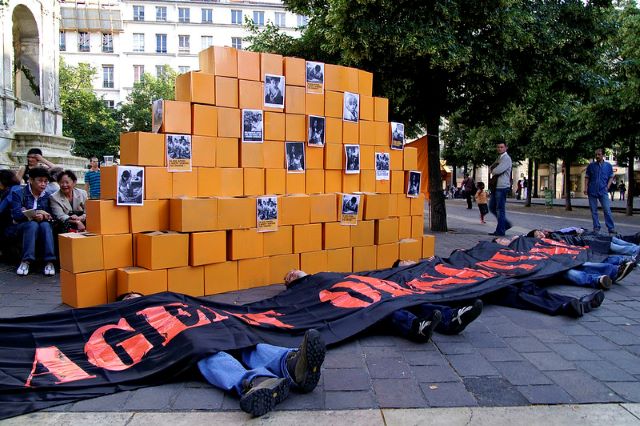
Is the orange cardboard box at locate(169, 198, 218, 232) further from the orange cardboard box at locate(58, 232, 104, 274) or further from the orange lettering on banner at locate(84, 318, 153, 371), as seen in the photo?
the orange lettering on banner at locate(84, 318, 153, 371)

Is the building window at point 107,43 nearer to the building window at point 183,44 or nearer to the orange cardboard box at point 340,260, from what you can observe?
the building window at point 183,44

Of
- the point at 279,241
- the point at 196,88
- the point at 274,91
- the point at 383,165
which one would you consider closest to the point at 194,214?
the point at 279,241

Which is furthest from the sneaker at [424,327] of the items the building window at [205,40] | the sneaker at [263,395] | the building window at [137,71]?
the building window at [205,40]

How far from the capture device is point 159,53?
62.2 metres

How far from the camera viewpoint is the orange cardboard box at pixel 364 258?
6.85 metres

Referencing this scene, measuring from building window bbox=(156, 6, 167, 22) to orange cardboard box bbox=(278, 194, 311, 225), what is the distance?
2555 inches

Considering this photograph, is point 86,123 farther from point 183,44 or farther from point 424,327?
point 424,327

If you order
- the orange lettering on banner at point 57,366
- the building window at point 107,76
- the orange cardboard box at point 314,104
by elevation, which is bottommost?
the orange lettering on banner at point 57,366

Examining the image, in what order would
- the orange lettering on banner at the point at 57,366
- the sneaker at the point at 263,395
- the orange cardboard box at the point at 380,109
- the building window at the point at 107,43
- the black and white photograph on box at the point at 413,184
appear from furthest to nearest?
the building window at the point at 107,43 → the black and white photograph on box at the point at 413,184 → the orange cardboard box at the point at 380,109 → the orange lettering on banner at the point at 57,366 → the sneaker at the point at 263,395

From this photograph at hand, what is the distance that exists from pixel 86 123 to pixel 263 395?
133ft

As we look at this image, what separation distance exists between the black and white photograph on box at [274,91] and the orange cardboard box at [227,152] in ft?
2.26

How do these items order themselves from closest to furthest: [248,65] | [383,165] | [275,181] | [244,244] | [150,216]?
1. [150,216]
2. [244,244]
3. [248,65]
4. [275,181]
5. [383,165]

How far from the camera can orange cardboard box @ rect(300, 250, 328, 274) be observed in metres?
6.37

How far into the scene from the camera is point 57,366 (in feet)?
10.4
